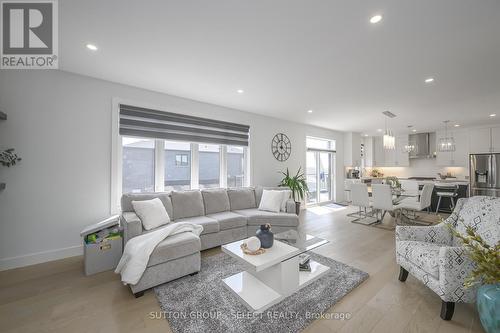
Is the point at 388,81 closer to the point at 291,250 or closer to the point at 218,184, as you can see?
the point at 291,250

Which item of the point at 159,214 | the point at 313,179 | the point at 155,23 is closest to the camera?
the point at 155,23

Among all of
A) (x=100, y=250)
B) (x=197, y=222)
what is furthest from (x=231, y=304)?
(x=100, y=250)

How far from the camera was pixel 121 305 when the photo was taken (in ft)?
6.22

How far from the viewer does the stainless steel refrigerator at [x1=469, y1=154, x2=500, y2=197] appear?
5.49 metres

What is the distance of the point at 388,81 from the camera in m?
3.12

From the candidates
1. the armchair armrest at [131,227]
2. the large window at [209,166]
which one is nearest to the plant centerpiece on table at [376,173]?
the large window at [209,166]

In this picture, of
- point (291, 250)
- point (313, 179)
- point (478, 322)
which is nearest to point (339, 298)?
point (291, 250)

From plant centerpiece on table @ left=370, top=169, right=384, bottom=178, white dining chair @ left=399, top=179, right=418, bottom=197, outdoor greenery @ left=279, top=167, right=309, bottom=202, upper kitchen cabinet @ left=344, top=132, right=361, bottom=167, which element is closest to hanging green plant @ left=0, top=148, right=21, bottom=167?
outdoor greenery @ left=279, top=167, right=309, bottom=202

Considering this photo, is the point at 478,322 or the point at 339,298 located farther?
the point at 339,298

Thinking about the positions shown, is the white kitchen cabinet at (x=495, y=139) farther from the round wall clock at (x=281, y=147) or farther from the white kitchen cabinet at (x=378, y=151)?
the round wall clock at (x=281, y=147)

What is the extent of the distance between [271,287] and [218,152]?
10.1 feet

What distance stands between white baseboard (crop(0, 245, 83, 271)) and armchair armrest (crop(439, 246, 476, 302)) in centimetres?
440

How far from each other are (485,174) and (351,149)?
3.57 m

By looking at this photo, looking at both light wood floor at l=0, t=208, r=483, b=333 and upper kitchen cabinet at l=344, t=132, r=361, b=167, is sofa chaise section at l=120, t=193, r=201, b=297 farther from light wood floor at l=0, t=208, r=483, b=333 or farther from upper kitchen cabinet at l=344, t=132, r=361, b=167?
upper kitchen cabinet at l=344, t=132, r=361, b=167
